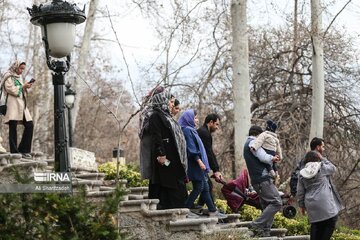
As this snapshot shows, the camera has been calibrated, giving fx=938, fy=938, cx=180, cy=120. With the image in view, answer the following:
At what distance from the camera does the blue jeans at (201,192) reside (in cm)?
1385

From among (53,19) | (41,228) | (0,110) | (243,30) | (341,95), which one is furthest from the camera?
(341,95)

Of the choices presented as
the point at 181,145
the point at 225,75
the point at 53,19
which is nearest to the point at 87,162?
the point at 181,145

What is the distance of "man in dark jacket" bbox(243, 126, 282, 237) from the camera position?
13844 mm

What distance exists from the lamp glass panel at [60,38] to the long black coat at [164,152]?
2839 mm

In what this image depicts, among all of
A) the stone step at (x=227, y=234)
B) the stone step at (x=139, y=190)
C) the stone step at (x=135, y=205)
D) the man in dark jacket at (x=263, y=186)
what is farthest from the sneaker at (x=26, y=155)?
the stone step at (x=227, y=234)

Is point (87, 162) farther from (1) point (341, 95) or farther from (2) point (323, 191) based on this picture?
(1) point (341, 95)

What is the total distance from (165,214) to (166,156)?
0.94m

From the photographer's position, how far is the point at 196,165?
13875 millimetres

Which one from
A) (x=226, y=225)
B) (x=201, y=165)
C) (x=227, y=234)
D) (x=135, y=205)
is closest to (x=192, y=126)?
(x=201, y=165)

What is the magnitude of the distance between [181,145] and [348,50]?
39.3 feet

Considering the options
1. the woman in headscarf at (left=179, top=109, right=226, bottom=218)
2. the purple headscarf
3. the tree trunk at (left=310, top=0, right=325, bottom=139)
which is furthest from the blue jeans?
the tree trunk at (left=310, top=0, right=325, bottom=139)

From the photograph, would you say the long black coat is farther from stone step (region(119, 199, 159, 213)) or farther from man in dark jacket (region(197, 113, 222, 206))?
man in dark jacket (region(197, 113, 222, 206))

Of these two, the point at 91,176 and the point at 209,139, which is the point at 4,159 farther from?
the point at 209,139

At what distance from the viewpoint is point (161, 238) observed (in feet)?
41.9
